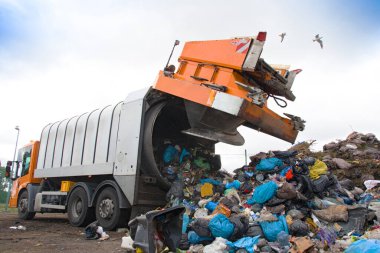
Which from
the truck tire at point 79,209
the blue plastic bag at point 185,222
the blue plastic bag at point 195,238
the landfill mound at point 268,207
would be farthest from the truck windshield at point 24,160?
the blue plastic bag at point 195,238

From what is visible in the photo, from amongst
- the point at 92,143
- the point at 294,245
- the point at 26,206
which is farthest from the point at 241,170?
the point at 26,206

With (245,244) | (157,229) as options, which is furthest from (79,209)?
(245,244)

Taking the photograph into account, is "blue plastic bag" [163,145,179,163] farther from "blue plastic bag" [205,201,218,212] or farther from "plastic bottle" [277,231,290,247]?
"plastic bottle" [277,231,290,247]

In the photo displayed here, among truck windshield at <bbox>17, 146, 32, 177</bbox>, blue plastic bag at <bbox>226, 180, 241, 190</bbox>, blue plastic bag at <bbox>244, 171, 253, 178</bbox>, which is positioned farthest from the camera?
truck windshield at <bbox>17, 146, 32, 177</bbox>

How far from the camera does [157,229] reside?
13.0 ft

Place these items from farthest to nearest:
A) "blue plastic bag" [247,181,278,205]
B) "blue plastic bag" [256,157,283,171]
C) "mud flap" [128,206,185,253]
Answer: "blue plastic bag" [256,157,283,171] < "blue plastic bag" [247,181,278,205] < "mud flap" [128,206,185,253]

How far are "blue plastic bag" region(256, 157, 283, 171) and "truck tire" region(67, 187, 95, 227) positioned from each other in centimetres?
334

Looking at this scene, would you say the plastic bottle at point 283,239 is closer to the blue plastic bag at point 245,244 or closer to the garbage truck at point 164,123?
the blue plastic bag at point 245,244

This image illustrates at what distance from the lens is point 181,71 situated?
6.09 m

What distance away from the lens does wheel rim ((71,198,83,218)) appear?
23.4 ft

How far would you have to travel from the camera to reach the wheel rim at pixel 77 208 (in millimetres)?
7146

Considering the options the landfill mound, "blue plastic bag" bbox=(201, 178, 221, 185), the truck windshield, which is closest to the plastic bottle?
the landfill mound

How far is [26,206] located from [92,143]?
12.6ft

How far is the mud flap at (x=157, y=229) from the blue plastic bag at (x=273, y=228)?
104 cm
